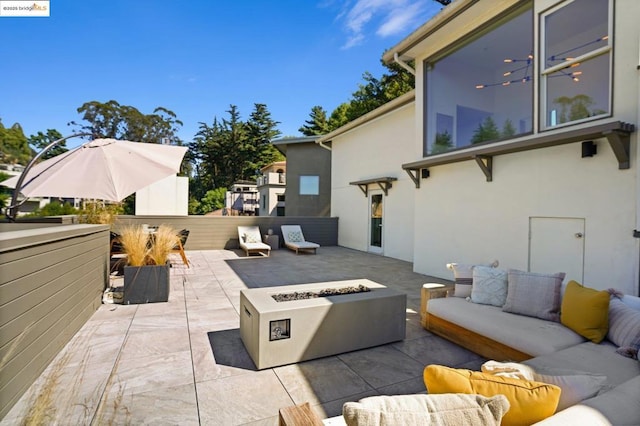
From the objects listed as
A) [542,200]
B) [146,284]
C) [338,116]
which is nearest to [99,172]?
[146,284]

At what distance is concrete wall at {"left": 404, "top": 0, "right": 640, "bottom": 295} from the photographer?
378 cm

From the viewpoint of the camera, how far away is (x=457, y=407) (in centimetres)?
108

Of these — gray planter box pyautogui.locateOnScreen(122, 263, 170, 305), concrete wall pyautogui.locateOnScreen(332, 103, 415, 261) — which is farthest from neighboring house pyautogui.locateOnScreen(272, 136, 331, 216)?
gray planter box pyautogui.locateOnScreen(122, 263, 170, 305)

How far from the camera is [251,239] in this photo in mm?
10539

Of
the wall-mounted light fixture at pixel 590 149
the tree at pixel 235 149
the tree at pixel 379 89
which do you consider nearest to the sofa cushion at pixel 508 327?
the wall-mounted light fixture at pixel 590 149

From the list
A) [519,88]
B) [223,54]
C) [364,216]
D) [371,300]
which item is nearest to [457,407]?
[371,300]

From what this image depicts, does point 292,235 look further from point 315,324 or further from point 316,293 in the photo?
point 315,324

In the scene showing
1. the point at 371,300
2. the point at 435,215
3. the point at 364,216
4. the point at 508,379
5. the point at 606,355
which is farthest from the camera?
the point at 364,216

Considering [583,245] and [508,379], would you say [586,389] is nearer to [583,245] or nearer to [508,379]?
[508,379]

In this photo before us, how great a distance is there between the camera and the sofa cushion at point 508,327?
2.57 metres

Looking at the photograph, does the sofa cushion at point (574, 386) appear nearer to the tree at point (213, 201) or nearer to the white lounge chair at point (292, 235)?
the white lounge chair at point (292, 235)

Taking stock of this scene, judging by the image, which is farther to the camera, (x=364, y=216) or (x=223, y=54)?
(x=223, y=54)

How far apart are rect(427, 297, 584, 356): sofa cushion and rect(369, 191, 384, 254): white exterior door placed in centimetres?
660

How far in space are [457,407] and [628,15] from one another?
16.8 feet
